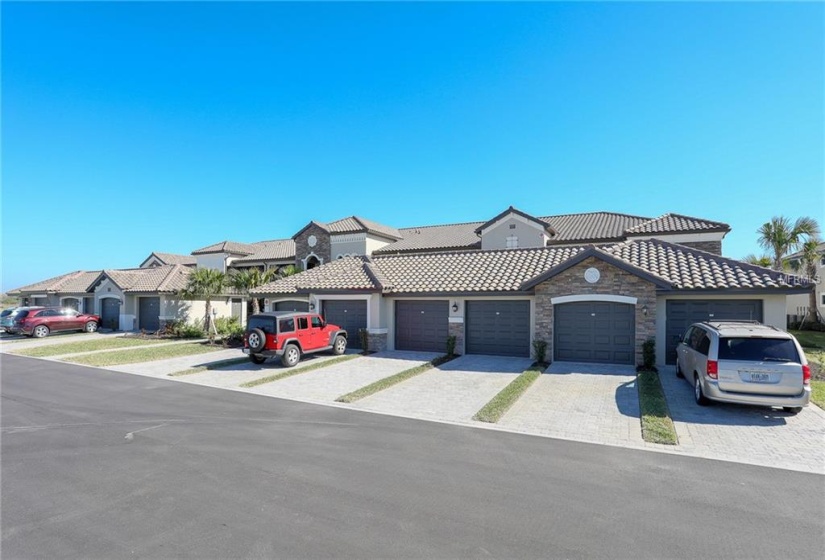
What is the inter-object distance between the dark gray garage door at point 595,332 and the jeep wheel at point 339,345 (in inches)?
349

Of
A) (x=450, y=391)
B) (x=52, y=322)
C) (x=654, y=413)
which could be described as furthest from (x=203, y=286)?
(x=654, y=413)

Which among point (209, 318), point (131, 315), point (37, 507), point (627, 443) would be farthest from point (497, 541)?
point (131, 315)

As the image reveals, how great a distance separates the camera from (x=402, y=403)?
10.4 metres

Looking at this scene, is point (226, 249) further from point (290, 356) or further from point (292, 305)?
point (290, 356)

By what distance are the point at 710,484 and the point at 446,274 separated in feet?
46.3

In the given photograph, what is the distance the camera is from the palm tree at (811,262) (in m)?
29.1

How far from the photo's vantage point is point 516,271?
18.1 m

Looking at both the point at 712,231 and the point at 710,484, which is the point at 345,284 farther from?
the point at 712,231

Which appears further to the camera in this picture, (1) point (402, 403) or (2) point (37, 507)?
(1) point (402, 403)

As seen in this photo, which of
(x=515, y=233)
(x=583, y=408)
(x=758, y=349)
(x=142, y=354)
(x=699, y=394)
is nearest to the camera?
(x=758, y=349)

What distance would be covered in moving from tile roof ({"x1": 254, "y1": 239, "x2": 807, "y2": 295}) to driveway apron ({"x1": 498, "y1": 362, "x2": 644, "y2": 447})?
4036mm

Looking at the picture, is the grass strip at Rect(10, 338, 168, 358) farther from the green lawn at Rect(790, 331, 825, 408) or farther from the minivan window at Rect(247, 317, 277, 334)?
the green lawn at Rect(790, 331, 825, 408)

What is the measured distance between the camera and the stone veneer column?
47.8 feet

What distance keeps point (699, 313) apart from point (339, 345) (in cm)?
1386
